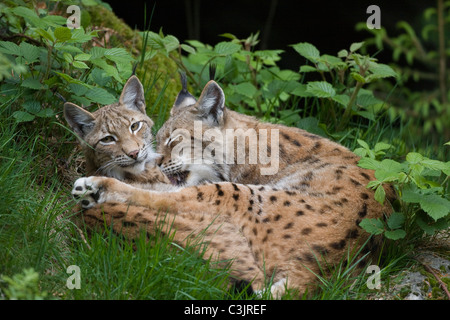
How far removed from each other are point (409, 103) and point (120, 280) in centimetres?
607

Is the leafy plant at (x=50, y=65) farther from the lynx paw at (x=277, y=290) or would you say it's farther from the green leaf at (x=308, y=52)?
the lynx paw at (x=277, y=290)

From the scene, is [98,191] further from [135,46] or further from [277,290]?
[135,46]

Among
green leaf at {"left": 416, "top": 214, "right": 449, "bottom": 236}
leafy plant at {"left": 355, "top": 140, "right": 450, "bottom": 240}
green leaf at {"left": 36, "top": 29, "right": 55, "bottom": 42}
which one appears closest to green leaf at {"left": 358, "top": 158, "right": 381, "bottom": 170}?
leafy plant at {"left": 355, "top": 140, "right": 450, "bottom": 240}

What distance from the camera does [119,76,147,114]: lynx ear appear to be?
4926 millimetres

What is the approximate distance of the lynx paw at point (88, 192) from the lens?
4.13 m

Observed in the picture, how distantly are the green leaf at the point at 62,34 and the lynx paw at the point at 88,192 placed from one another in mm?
993

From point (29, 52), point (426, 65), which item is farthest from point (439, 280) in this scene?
point (426, 65)

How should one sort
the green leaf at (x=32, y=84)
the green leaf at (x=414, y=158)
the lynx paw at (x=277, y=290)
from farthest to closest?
the green leaf at (x=32, y=84) < the green leaf at (x=414, y=158) < the lynx paw at (x=277, y=290)

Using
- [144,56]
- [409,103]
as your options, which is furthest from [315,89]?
[409,103]

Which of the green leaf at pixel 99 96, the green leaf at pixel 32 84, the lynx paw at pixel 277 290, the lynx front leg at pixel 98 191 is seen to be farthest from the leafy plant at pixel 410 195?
the green leaf at pixel 32 84

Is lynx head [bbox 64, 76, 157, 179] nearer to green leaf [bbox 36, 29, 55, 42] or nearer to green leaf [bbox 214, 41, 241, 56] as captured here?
green leaf [bbox 36, 29, 55, 42]
